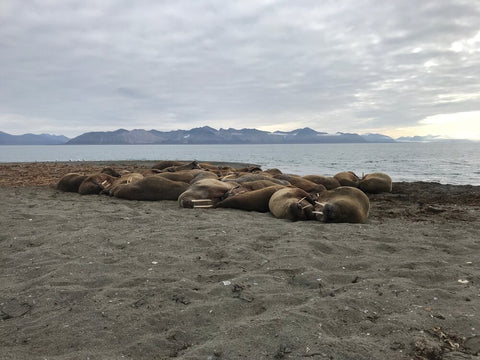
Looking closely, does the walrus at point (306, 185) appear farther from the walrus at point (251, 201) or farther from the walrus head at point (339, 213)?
the walrus head at point (339, 213)

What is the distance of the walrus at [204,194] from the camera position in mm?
9555

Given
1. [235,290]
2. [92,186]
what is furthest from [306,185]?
[235,290]

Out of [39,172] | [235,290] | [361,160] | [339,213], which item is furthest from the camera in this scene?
[361,160]

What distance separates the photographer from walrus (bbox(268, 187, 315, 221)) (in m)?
8.10

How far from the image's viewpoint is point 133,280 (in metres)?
4.32

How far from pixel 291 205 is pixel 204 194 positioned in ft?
8.77

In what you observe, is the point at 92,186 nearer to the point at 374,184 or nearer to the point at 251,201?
the point at 251,201

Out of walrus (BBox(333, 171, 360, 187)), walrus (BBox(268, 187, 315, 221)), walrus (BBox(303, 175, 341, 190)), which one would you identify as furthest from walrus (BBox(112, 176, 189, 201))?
walrus (BBox(333, 171, 360, 187))

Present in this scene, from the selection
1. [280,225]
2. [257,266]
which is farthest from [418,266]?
[280,225]

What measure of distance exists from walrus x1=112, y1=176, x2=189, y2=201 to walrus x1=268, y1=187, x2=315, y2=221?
3.26m

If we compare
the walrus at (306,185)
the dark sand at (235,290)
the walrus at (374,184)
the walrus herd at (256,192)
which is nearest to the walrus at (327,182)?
the walrus herd at (256,192)

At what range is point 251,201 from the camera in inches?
368

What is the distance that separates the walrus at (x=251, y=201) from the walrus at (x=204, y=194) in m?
0.33

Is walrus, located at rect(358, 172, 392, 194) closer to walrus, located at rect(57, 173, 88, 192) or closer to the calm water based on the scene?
the calm water
